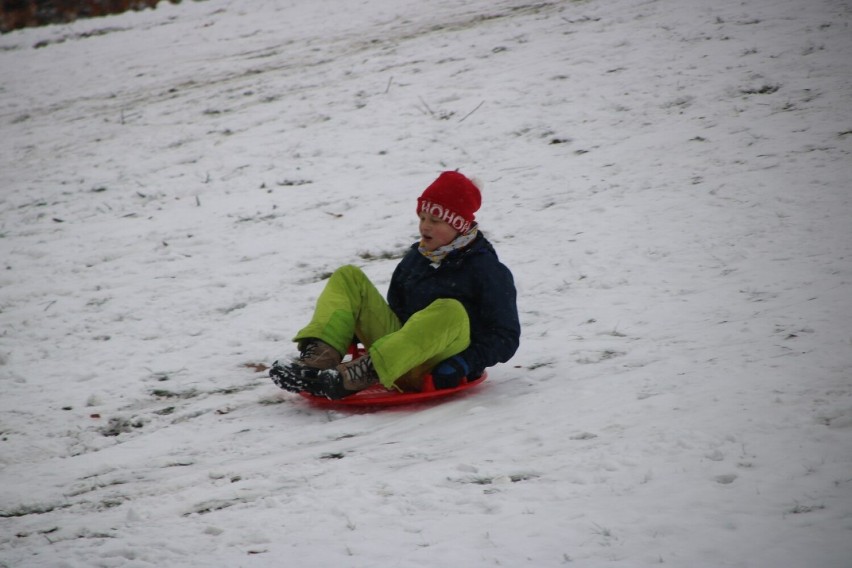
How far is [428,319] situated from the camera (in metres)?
3.37

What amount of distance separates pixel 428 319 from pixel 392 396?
0.44 m

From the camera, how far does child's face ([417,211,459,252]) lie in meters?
3.69

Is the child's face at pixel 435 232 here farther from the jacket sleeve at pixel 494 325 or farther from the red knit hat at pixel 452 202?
the jacket sleeve at pixel 494 325

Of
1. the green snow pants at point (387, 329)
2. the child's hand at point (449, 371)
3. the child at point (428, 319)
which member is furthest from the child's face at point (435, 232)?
the child's hand at point (449, 371)

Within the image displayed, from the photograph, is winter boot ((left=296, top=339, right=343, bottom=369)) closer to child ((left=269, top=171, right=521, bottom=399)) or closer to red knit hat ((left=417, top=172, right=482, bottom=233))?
child ((left=269, top=171, right=521, bottom=399))

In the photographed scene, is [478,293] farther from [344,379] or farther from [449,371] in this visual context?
[344,379]

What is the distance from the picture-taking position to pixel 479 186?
12.4 feet

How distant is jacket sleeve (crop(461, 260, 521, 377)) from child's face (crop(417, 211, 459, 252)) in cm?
26

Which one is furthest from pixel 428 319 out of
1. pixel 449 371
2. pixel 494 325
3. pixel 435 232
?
pixel 435 232

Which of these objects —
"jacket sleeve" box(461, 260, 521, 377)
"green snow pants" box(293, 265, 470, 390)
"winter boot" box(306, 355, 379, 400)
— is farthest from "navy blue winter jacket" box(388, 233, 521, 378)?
"winter boot" box(306, 355, 379, 400)

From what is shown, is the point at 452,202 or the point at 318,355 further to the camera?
the point at 452,202

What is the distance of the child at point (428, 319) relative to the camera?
3357 mm

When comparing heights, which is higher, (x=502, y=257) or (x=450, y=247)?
(x=450, y=247)

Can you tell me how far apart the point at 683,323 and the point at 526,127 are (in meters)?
4.11
